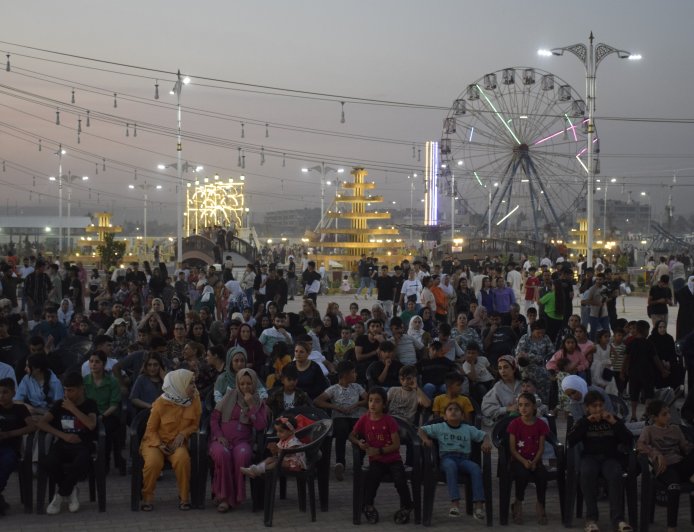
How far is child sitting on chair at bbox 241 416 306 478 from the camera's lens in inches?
325

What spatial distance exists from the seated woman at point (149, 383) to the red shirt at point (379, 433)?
2.21 metres

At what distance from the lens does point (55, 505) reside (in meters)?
8.28

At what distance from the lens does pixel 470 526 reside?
805 centimetres

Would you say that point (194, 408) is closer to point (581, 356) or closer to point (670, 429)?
point (670, 429)

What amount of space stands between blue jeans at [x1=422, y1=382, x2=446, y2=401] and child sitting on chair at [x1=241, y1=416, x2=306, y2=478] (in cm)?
268

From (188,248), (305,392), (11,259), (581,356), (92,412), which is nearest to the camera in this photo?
(92,412)

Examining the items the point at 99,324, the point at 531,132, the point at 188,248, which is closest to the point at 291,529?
the point at 99,324

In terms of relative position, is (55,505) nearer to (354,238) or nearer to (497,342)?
(497,342)

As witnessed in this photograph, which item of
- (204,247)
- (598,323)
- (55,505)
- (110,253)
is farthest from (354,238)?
(55,505)

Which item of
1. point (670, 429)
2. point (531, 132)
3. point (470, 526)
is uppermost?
point (531, 132)

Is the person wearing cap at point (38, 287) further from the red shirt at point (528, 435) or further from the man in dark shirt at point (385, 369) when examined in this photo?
the red shirt at point (528, 435)

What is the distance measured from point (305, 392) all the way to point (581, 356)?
148 inches

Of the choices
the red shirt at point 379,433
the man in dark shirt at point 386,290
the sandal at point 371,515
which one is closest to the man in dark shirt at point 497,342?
the red shirt at point 379,433

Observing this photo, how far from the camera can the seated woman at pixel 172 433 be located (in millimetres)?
8422
